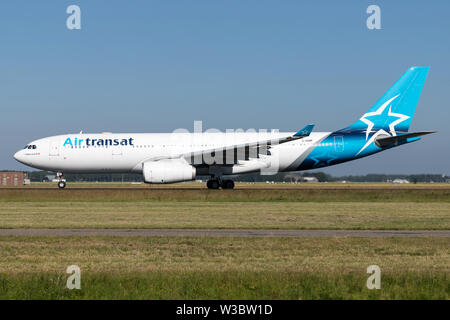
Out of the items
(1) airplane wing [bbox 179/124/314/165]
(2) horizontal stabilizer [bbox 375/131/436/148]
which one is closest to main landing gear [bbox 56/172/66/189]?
(1) airplane wing [bbox 179/124/314/165]

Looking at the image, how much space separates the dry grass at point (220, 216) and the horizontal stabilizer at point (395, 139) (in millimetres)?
10053

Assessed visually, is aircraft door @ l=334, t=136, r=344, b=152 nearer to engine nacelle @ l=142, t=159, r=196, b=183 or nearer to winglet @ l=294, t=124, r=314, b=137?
winglet @ l=294, t=124, r=314, b=137

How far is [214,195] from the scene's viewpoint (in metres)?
32.6

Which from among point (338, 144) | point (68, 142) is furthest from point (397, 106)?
point (68, 142)

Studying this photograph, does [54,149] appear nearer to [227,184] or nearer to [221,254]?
[227,184]

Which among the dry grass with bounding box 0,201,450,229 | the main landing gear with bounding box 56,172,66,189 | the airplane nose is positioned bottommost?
the dry grass with bounding box 0,201,450,229

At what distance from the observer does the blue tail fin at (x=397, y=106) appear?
41.7 meters

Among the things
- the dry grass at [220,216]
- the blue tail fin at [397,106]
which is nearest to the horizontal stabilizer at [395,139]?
the blue tail fin at [397,106]

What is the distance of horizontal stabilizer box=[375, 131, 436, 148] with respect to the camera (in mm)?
38416

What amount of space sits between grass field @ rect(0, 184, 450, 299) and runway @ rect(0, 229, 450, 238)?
1021 millimetres

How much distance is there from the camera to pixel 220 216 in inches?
902

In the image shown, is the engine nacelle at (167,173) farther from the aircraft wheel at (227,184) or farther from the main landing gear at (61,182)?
the main landing gear at (61,182)

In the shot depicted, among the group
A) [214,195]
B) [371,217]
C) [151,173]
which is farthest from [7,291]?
[151,173]

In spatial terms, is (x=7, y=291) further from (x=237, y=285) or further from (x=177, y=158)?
(x=177, y=158)
